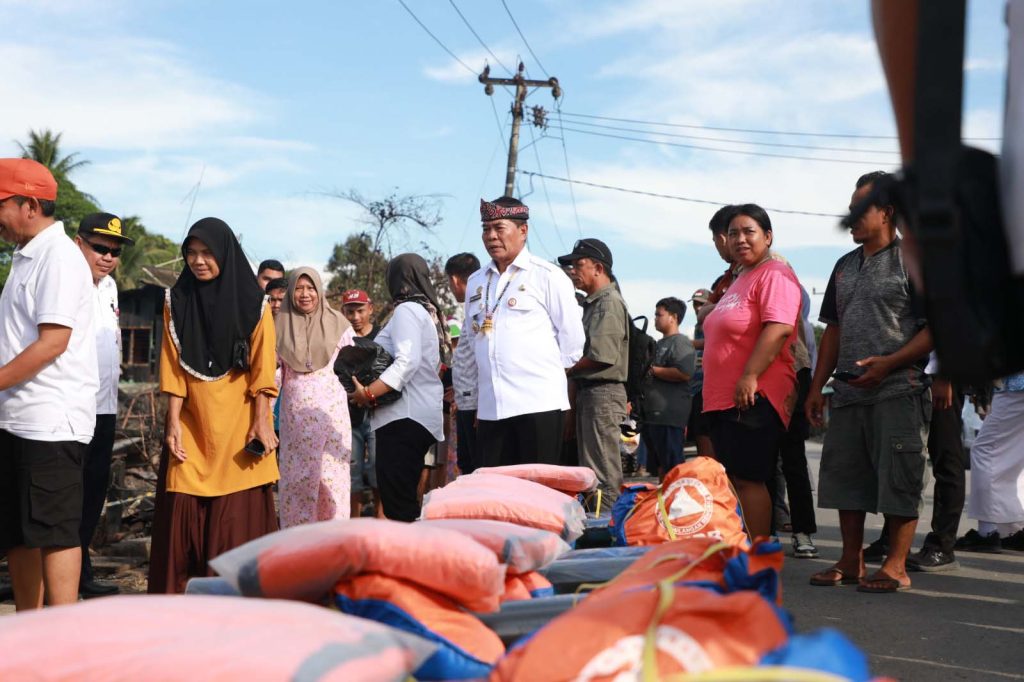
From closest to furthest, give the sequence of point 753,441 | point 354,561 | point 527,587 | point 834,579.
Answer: point 354,561 < point 527,587 < point 753,441 < point 834,579

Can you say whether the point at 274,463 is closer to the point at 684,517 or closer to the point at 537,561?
the point at 684,517

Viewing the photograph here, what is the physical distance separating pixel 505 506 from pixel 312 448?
3.85 m

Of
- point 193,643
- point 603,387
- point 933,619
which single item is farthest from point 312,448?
point 193,643

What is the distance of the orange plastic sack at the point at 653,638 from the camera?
149 centimetres

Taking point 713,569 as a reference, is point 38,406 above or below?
above

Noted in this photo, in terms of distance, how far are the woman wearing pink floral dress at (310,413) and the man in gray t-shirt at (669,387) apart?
4.05m

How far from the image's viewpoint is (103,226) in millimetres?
5988

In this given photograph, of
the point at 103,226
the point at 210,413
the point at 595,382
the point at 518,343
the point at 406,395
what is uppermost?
the point at 103,226

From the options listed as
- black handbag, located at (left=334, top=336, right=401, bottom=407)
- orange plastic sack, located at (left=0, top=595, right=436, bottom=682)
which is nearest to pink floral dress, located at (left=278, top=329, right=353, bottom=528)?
black handbag, located at (left=334, top=336, right=401, bottom=407)

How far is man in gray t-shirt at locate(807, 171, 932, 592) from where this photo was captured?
5.38 metres

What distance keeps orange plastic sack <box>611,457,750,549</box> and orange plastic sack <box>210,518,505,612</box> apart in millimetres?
1792

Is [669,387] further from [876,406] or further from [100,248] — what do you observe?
[100,248]

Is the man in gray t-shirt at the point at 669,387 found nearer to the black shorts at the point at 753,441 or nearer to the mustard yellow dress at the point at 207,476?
the black shorts at the point at 753,441

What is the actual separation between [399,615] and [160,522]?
3308 millimetres
